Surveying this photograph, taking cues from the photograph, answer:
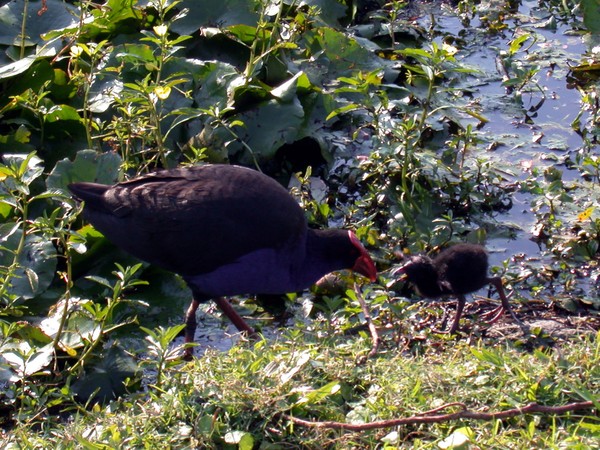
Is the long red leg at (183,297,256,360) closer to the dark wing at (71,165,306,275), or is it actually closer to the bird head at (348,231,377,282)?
the dark wing at (71,165,306,275)

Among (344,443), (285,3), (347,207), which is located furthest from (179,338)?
(285,3)

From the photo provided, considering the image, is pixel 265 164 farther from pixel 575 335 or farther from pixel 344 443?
pixel 344 443

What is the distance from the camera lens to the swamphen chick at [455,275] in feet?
13.8

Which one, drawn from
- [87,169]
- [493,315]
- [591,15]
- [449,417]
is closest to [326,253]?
[493,315]

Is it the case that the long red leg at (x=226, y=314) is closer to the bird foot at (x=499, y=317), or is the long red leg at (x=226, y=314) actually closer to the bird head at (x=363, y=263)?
the bird head at (x=363, y=263)

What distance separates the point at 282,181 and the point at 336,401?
2.39 metres

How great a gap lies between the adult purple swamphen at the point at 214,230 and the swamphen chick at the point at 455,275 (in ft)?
0.94

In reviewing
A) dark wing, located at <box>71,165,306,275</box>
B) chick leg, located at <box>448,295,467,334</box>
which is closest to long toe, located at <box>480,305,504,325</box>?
chick leg, located at <box>448,295,467,334</box>

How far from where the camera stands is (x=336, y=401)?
3.33 m

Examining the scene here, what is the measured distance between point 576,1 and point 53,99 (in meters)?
4.09

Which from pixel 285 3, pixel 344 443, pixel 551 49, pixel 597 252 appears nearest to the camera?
pixel 344 443

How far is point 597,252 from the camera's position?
15.8 ft

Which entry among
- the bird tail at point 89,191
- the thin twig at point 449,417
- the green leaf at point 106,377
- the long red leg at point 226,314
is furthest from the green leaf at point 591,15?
the green leaf at point 106,377

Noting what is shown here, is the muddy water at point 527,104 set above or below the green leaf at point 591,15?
below
